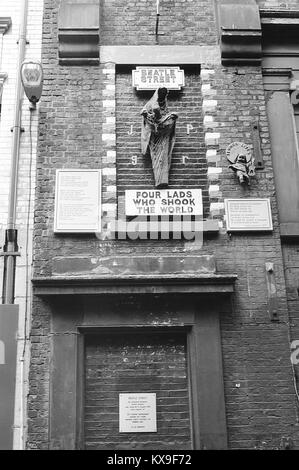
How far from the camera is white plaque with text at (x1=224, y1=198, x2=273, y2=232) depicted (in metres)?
7.31

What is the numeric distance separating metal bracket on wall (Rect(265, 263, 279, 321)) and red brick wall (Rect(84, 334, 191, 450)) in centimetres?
115

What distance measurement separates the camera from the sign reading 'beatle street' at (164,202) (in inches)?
290

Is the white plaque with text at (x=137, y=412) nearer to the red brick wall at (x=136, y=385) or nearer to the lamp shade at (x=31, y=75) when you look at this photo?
the red brick wall at (x=136, y=385)

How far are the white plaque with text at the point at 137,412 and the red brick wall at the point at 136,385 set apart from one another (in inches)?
2.0

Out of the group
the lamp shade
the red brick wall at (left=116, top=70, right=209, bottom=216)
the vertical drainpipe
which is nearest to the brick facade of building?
the red brick wall at (left=116, top=70, right=209, bottom=216)

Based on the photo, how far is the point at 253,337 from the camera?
6883mm

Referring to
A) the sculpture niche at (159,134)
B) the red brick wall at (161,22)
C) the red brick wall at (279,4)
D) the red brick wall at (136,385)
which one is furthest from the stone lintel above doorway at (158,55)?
the red brick wall at (136,385)

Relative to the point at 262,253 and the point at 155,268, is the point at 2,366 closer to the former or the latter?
the point at 155,268

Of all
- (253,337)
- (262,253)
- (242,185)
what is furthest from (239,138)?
(253,337)

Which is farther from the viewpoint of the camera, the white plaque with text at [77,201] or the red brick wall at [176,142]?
the red brick wall at [176,142]

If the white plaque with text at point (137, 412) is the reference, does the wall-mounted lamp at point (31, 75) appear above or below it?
above

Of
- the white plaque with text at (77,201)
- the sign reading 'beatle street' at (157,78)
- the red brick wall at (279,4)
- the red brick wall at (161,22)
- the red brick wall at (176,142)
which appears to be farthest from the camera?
the red brick wall at (279,4)

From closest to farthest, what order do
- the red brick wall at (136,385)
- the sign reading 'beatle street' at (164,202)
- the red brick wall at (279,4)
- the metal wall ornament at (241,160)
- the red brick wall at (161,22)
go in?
1. the red brick wall at (136,385)
2. the sign reading 'beatle street' at (164,202)
3. the metal wall ornament at (241,160)
4. the red brick wall at (161,22)
5. the red brick wall at (279,4)

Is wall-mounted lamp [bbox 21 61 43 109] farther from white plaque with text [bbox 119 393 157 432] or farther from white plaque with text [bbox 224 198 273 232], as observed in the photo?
white plaque with text [bbox 119 393 157 432]
